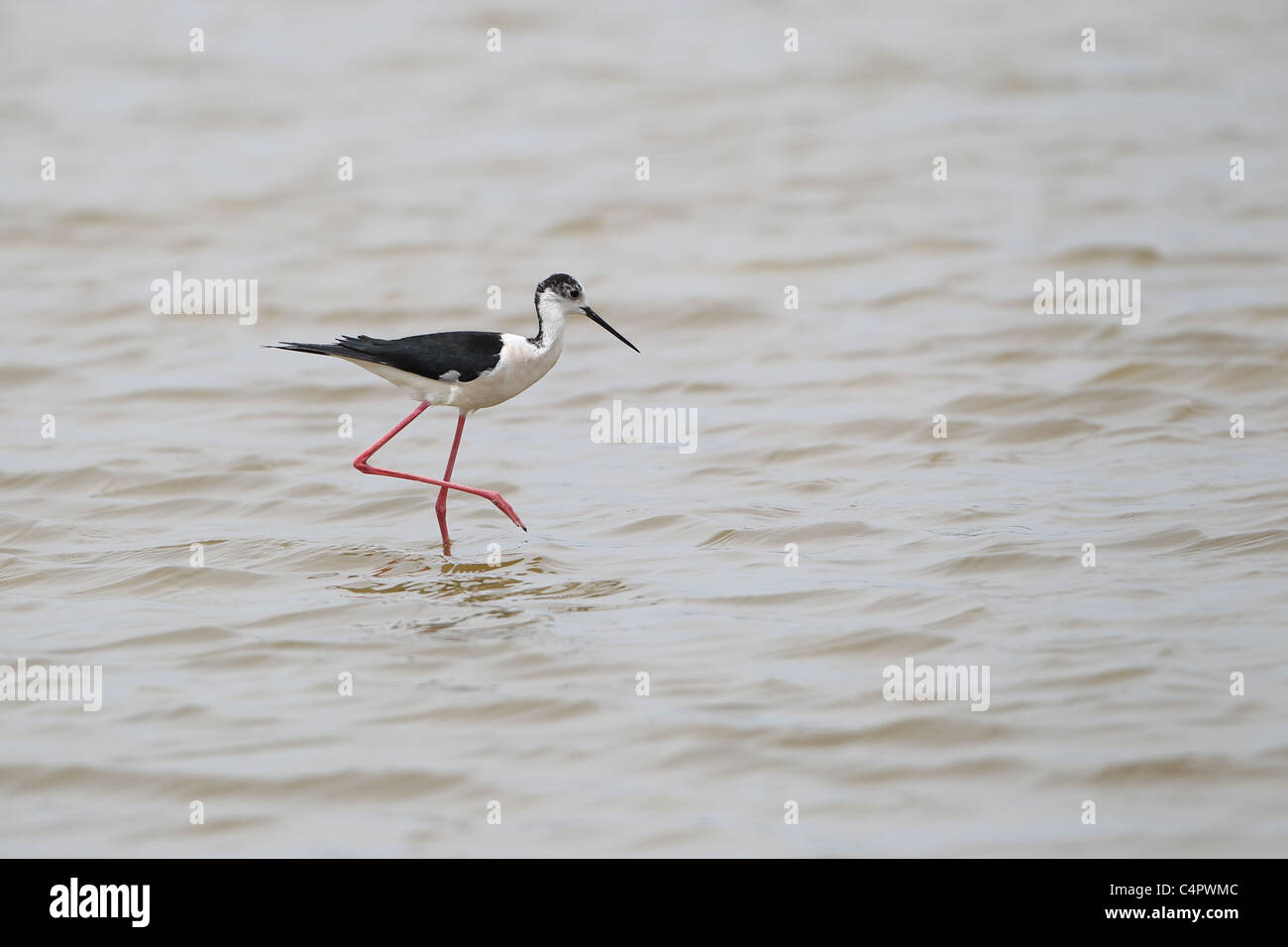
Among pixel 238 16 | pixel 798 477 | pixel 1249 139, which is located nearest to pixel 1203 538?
pixel 798 477

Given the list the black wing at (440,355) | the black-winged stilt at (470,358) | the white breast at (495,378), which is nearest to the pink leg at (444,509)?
the black-winged stilt at (470,358)

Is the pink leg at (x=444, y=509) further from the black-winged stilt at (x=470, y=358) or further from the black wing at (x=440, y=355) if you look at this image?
the black wing at (x=440, y=355)

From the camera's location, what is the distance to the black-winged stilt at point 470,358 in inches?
352

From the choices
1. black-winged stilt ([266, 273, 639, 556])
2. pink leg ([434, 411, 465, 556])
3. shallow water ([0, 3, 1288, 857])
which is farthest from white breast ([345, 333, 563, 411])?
shallow water ([0, 3, 1288, 857])

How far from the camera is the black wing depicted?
8.94m

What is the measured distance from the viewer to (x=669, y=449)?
11320 millimetres

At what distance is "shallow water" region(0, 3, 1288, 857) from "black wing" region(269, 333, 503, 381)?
1055 millimetres

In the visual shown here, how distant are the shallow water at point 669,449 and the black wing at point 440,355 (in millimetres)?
1055

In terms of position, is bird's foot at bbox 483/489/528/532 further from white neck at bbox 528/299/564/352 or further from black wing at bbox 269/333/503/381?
white neck at bbox 528/299/564/352

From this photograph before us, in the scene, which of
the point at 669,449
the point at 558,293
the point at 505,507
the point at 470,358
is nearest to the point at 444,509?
Result: the point at 505,507

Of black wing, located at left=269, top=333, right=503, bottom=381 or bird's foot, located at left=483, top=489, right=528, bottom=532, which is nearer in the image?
black wing, located at left=269, top=333, right=503, bottom=381

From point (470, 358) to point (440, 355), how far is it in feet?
0.55

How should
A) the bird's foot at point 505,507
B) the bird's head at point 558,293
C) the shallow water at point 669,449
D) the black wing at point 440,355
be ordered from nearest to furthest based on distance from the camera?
the shallow water at point 669,449, the black wing at point 440,355, the bird's foot at point 505,507, the bird's head at point 558,293
